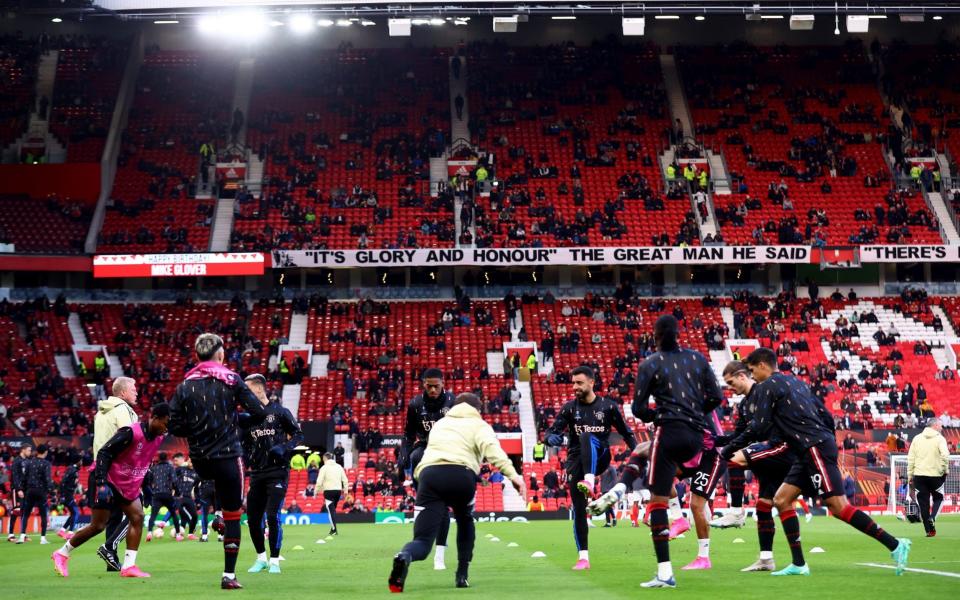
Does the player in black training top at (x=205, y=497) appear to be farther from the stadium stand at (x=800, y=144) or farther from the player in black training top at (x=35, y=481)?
the stadium stand at (x=800, y=144)

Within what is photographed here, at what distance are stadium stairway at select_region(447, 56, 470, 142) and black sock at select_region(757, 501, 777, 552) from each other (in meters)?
49.4

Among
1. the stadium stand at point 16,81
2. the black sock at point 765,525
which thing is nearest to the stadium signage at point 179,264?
the stadium stand at point 16,81

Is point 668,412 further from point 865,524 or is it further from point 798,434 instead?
point 865,524

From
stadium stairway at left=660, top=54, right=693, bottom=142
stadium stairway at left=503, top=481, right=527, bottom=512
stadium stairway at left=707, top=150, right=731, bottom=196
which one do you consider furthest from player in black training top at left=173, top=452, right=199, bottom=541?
stadium stairway at left=660, top=54, right=693, bottom=142

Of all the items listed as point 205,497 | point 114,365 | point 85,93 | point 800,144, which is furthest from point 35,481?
point 800,144

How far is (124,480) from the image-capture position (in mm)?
15828

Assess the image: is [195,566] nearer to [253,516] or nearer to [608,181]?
[253,516]

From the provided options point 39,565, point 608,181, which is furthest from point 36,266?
point 39,565

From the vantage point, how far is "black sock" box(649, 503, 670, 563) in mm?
12617

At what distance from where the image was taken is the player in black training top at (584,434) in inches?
615

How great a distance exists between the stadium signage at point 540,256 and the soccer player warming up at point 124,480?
39371 millimetres

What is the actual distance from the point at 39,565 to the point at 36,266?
3741 centimetres

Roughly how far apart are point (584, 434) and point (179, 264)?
41640 millimetres

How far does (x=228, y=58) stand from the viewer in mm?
67812
